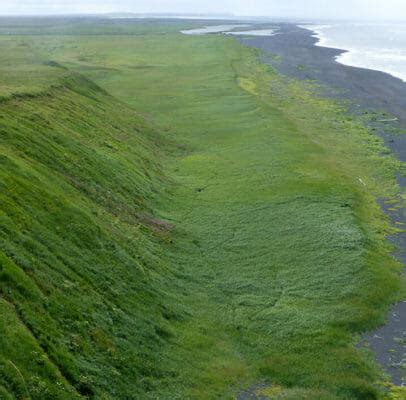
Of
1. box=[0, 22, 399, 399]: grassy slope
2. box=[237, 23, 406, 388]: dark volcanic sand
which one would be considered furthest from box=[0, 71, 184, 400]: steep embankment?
box=[237, 23, 406, 388]: dark volcanic sand

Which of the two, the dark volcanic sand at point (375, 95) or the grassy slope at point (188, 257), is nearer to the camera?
the grassy slope at point (188, 257)

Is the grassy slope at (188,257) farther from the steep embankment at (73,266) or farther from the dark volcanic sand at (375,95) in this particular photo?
the dark volcanic sand at (375,95)

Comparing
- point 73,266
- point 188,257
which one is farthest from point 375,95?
point 73,266

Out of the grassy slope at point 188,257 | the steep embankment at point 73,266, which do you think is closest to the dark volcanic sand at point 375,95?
the grassy slope at point 188,257

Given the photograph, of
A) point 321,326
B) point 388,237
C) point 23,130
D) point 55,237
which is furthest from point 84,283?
point 388,237

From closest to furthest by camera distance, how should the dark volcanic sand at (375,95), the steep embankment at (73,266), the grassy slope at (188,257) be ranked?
the steep embankment at (73,266)
the grassy slope at (188,257)
the dark volcanic sand at (375,95)

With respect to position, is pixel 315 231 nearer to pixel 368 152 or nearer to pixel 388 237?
pixel 388 237
